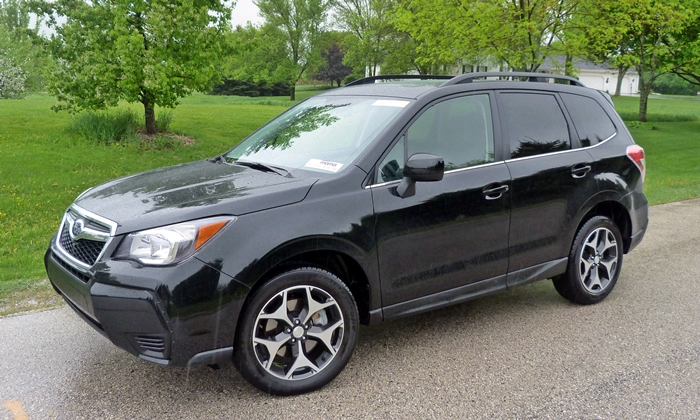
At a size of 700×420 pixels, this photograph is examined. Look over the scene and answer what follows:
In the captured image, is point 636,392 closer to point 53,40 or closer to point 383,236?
point 383,236

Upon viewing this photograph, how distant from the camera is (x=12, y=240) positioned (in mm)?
6875

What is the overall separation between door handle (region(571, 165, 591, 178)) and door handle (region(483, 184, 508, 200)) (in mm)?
785

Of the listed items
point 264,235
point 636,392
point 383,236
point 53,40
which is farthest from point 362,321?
point 53,40

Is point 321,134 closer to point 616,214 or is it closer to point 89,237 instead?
point 89,237

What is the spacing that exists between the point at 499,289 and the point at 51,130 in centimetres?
1219

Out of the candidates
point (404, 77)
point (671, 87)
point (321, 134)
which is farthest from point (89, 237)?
point (671, 87)

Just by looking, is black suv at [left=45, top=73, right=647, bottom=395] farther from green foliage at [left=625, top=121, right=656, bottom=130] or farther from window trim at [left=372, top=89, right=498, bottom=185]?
green foliage at [left=625, top=121, right=656, bottom=130]

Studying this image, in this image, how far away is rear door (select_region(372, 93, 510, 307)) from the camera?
3.68m

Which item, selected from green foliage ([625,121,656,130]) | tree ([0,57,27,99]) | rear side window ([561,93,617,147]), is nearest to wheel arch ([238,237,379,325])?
rear side window ([561,93,617,147])

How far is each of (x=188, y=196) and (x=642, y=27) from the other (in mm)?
18672

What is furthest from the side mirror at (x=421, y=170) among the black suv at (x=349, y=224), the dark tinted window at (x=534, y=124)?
the dark tinted window at (x=534, y=124)

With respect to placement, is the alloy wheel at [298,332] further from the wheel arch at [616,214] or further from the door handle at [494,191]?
the wheel arch at [616,214]

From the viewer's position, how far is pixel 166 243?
303cm

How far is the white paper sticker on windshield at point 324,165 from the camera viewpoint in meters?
3.69
